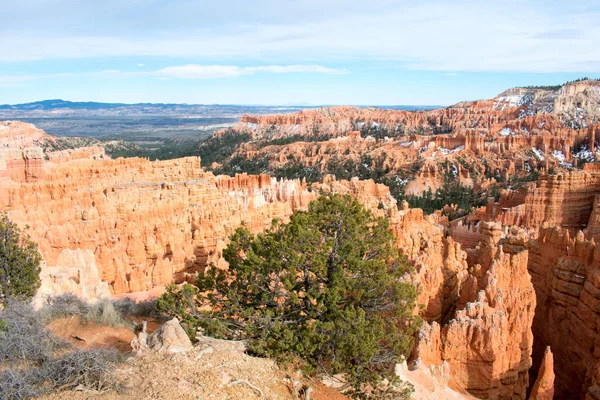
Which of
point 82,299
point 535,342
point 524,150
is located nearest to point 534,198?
point 535,342

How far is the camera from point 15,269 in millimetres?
10367

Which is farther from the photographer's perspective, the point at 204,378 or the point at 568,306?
the point at 568,306

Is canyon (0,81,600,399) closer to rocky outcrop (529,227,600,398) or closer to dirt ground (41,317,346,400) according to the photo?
rocky outcrop (529,227,600,398)

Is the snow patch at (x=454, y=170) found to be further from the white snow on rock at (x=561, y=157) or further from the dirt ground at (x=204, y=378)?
the dirt ground at (x=204, y=378)

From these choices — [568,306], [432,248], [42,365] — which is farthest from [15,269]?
[568,306]

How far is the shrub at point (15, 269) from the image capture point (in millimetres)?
10062

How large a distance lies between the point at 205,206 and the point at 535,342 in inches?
694

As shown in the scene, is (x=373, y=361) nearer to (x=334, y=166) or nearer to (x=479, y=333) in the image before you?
(x=479, y=333)

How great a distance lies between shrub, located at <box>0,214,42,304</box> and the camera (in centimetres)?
1006

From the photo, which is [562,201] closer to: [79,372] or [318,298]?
[318,298]

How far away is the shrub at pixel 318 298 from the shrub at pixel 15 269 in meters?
3.96

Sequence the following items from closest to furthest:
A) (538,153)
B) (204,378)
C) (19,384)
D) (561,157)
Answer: (19,384) < (204,378) < (561,157) < (538,153)

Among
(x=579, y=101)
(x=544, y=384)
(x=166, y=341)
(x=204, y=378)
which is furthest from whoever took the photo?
(x=579, y=101)

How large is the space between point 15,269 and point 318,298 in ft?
22.5
